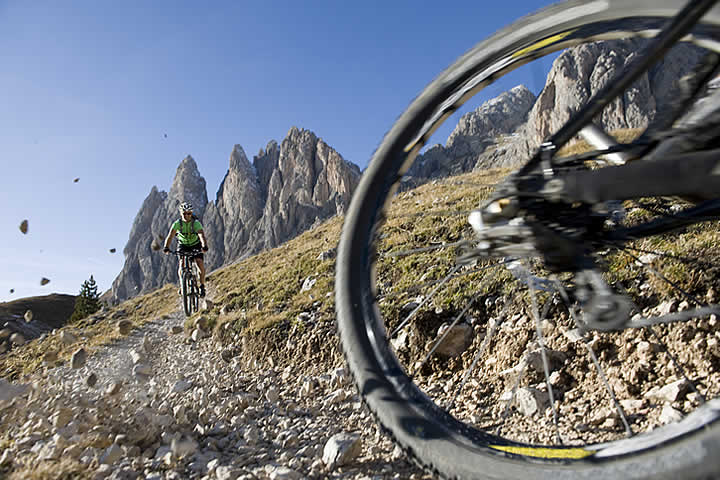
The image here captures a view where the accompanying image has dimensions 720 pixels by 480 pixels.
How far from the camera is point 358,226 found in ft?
5.67

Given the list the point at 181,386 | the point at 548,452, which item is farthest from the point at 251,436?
the point at 548,452

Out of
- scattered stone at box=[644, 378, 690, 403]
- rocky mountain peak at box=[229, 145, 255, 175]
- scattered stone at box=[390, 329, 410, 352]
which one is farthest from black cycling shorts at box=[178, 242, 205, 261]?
rocky mountain peak at box=[229, 145, 255, 175]

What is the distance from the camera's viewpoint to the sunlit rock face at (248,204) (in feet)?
306

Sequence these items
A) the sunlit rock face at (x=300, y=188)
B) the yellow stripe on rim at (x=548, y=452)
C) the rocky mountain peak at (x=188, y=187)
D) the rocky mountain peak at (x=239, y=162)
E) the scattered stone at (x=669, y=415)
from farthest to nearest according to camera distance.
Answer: the rocky mountain peak at (x=188, y=187)
the rocky mountain peak at (x=239, y=162)
the sunlit rock face at (x=300, y=188)
the scattered stone at (x=669, y=415)
the yellow stripe on rim at (x=548, y=452)

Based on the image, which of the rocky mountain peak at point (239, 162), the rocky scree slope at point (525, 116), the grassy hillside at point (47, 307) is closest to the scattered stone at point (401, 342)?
the rocky scree slope at point (525, 116)

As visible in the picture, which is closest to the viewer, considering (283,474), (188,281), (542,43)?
(542,43)

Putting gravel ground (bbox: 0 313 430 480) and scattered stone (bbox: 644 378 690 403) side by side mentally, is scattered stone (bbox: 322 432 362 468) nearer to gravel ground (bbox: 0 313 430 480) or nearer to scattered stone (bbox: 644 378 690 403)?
gravel ground (bbox: 0 313 430 480)

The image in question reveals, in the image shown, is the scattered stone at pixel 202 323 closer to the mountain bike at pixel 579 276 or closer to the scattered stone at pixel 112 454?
the scattered stone at pixel 112 454

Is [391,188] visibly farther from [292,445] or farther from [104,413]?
[104,413]

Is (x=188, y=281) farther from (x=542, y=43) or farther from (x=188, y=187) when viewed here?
(x=188, y=187)

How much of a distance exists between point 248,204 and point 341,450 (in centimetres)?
10915

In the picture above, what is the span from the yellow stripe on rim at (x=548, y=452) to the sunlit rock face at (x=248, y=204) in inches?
3101

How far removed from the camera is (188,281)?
325 inches

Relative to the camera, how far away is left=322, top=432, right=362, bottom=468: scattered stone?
1917 millimetres
